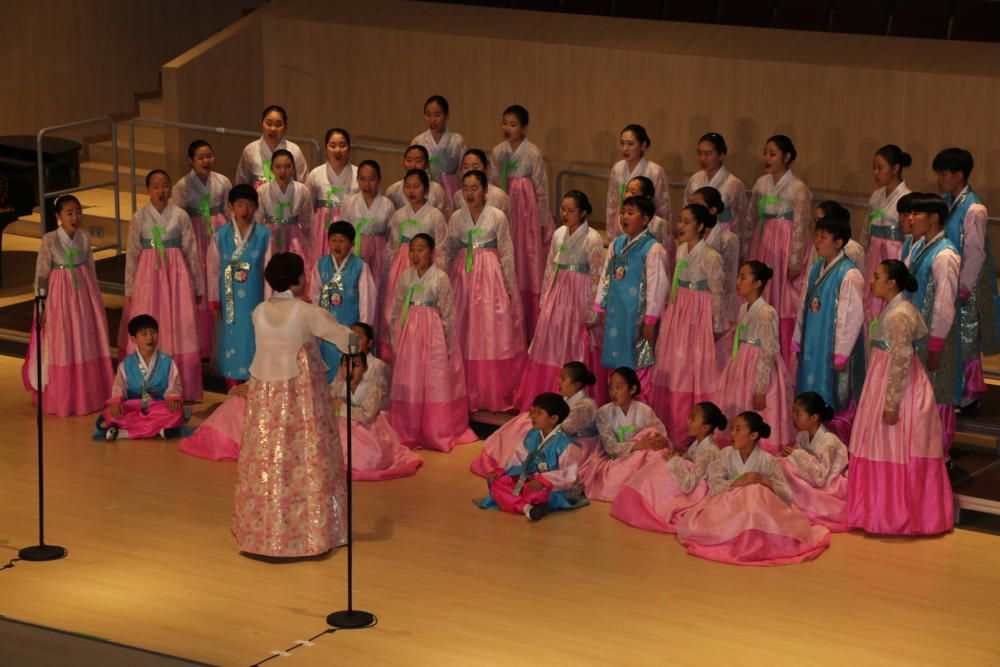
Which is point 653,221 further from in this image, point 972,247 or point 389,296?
point 972,247

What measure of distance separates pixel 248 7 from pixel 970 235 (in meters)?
7.44

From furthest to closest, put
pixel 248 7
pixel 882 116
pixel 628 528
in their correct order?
pixel 248 7
pixel 882 116
pixel 628 528

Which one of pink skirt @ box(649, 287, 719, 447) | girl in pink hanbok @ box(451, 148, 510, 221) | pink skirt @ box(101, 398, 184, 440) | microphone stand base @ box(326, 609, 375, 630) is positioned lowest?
microphone stand base @ box(326, 609, 375, 630)

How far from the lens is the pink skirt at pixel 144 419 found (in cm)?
793

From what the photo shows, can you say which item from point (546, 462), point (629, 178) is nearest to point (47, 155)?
point (629, 178)

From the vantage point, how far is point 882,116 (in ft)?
32.1

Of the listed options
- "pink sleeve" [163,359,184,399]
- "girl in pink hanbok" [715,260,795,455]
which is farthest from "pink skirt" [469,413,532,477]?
"pink sleeve" [163,359,184,399]

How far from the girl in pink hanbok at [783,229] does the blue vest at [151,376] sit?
2.81m

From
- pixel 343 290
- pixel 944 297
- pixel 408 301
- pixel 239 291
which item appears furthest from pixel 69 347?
pixel 944 297

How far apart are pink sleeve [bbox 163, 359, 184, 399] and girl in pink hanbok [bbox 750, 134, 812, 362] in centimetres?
276

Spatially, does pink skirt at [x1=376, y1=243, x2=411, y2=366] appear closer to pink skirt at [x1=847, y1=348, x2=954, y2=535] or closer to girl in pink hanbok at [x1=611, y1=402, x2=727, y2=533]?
girl in pink hanbok at [x1=611, y1=402, x2=727, y2=533]

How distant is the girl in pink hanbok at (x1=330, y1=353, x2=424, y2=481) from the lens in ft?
24.5

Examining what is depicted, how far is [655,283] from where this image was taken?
7625 mm

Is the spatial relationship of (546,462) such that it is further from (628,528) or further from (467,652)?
(467,652)
